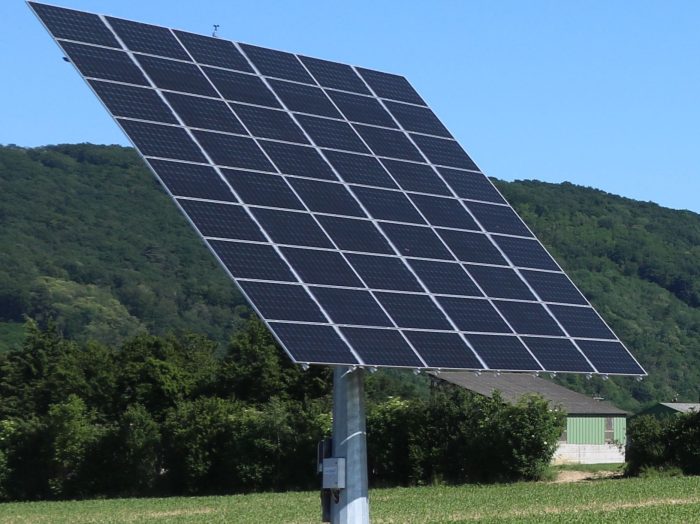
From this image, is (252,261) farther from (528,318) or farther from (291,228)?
(528,318)

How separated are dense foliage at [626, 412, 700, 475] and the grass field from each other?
10.9 feet

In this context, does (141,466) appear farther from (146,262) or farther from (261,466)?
(146,262)

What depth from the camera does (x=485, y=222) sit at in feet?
81.0

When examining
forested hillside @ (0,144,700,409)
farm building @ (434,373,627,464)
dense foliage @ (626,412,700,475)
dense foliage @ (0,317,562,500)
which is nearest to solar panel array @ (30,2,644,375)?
dense foliage @ (0,317,562,500)

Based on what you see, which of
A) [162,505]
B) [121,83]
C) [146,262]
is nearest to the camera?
[121,83]

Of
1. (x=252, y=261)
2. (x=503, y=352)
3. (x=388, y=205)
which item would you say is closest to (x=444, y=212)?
(x=388, y=205)

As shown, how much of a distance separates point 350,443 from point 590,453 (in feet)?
216

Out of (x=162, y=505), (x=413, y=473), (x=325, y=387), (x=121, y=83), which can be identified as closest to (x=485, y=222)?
(x=121, y=83)

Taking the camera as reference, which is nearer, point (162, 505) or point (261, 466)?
point (162, 505)

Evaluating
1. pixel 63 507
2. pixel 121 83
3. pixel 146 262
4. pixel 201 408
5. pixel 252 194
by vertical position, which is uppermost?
pixel 146 262

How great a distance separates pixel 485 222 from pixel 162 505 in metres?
27.1

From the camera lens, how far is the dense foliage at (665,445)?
A: 5184 cm

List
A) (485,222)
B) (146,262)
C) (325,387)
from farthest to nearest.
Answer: (146,262)
(325,387)
(485,222)

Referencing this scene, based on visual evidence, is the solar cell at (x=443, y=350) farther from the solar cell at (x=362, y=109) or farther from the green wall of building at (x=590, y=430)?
the green wall of building at (x=590, y=430)
